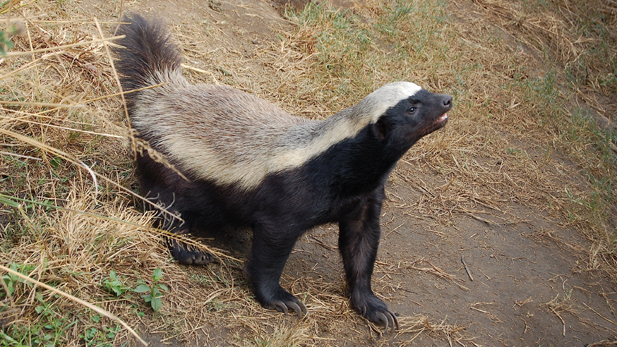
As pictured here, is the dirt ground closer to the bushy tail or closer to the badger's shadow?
the badger's shadow

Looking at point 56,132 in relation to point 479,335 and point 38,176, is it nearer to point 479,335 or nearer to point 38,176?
point 38,176

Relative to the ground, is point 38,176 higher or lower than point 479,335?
higher

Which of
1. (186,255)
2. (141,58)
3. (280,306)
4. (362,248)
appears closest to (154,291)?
(186,255)

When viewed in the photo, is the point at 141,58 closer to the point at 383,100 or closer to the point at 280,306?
the point at 383,100

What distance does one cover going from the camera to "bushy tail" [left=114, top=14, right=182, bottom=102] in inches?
167

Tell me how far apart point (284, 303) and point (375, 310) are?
67 cm

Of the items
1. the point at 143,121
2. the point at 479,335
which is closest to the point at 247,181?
the point at 143,121

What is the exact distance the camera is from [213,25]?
6195 millimetres

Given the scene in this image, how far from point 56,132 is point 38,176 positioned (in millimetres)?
387

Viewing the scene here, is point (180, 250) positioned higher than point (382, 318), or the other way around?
point (180, 250)

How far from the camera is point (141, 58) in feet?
14.0

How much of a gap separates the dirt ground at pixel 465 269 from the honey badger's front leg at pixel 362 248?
148mm

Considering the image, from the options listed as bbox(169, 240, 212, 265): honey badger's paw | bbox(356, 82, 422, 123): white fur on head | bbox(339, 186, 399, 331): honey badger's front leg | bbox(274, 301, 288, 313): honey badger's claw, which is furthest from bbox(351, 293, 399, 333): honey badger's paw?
bbox(356, 82, 422, 123): white fur on head

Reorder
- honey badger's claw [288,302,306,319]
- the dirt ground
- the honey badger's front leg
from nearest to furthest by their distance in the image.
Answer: honey badger's claw [288,302,306,319] → the honey badger's front leg → the dirt ground
